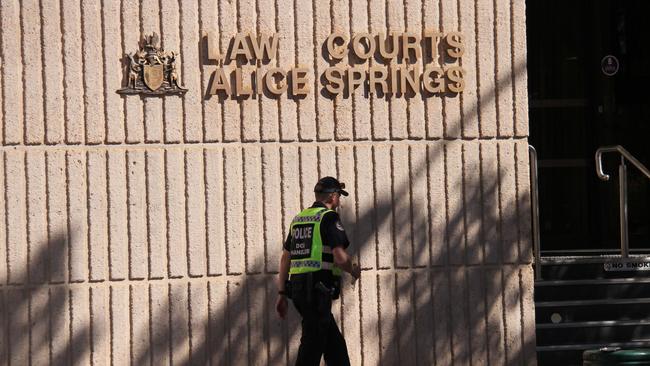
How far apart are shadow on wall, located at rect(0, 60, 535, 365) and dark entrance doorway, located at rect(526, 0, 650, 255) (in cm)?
371

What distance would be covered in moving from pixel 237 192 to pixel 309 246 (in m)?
1.28

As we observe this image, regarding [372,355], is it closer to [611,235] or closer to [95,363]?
[95,363]

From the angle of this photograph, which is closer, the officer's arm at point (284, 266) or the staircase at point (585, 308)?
the officer's arm at point (284, 266)

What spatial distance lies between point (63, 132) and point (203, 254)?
145cm

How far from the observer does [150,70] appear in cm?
1054

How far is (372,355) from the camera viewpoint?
10820 mm

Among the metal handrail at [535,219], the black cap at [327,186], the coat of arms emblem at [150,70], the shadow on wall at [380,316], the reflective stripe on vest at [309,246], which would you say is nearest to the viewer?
the reflective stripe on vest at [309,246]

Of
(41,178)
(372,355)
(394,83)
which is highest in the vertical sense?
(394,83)

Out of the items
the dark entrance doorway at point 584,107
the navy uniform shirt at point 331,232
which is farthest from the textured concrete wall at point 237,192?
the dark entrance doorway at point 584,107

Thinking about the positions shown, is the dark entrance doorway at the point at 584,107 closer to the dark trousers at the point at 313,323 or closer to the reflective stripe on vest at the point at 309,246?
the reflective stripe on vest at the point at 309,246

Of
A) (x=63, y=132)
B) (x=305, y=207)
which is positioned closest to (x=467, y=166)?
(x=305, y=207)

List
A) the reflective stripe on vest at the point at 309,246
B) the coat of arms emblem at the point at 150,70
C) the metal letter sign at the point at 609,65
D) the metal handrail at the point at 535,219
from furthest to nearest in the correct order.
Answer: the metal letter sign at the point at 609,65
the metal handrail at the point at 535,219
the coat of arms emblem at the point at 150,70
the reflective stripe on vest at the point at 309,246

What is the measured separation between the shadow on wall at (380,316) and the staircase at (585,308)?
32 centimetres

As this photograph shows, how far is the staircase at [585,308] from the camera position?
11227mm
